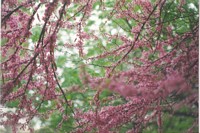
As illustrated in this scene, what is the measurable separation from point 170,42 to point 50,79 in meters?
0.45

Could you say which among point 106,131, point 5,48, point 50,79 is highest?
point 5,48

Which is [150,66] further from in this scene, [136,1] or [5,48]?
[5,48]

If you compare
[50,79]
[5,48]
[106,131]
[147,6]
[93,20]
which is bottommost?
[106,131]

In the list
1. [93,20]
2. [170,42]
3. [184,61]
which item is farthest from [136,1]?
[93,20]

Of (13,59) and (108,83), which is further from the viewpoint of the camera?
(13,59)

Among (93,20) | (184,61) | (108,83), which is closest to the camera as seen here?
(108,83)

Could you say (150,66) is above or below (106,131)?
above

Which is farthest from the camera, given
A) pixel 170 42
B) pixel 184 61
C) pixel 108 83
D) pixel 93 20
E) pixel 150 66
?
pixel 93 20

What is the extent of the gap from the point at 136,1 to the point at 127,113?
422 millimetres

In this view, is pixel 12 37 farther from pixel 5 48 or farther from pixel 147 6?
pixel 147 6

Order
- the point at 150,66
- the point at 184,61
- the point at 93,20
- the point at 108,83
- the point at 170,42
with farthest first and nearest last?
1. the point at 93,20
2. the point at 170,42
3. the point at 150,66
4. the point at 184,61
5. the point at 108,83

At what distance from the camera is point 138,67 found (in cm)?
122

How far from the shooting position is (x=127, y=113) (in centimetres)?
118

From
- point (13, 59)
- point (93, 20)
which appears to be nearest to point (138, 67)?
point (13, 59)
